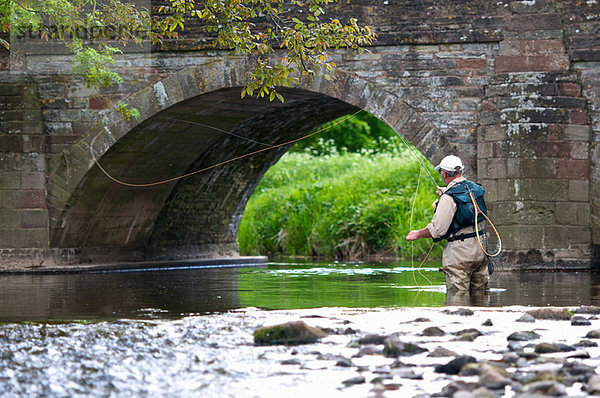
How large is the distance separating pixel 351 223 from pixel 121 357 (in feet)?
49.0

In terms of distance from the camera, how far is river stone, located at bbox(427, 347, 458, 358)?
4773 mm

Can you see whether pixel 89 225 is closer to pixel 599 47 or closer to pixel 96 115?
pixel 96 115

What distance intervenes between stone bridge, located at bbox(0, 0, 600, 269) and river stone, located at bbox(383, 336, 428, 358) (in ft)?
22.7

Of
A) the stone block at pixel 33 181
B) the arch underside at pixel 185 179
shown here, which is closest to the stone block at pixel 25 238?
the arch underside at pixel 185 179

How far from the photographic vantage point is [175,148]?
48.5 feet

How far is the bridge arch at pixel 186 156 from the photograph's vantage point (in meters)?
12.5

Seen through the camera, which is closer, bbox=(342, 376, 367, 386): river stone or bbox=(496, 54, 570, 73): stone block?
bbox=(342, 376, 367, 386): river stone

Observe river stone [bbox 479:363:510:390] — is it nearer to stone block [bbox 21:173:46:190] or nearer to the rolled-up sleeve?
the rolled-up sleeve

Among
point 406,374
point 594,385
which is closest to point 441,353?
point 406,374

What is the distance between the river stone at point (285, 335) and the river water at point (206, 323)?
0.10 m

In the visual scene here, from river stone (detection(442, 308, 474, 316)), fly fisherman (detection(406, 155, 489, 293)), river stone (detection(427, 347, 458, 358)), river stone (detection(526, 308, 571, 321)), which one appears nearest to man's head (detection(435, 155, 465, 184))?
fly fisherman (detection(406, 155, 489, 293))

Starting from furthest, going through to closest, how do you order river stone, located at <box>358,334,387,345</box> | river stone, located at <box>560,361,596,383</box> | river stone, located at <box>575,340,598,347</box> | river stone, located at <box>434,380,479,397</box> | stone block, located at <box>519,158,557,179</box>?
1. stone block, located at <box>519,158,557,179</box>
2. river stone, located at <box>358,334,387,345</box>
3. river stone, located at <box>575,340,598,347</box>
4. river stone, located at <box>560,361,596,383</box>
5. river stone, located at <box>434,380,479,397</box>

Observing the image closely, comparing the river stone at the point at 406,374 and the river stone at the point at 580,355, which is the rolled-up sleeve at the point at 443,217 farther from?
the river stone at the point at 406,374

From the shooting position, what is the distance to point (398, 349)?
4.88 meters
